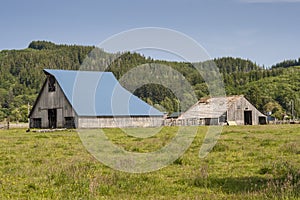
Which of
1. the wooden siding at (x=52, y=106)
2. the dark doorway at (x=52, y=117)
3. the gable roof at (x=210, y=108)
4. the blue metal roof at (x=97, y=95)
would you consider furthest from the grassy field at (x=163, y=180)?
the gable roof at (x=210, y=108)

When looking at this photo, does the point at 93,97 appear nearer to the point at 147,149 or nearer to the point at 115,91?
the point at 115,91

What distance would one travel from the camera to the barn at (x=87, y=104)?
55.5m

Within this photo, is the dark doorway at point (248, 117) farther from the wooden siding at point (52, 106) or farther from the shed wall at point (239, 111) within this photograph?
the wooden siding at point (52, 106)

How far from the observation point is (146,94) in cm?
7319

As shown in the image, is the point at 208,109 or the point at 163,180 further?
the point at 208,109

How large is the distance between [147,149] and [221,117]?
5755cm

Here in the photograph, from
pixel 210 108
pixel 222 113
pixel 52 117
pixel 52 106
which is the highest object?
pixel 52 106

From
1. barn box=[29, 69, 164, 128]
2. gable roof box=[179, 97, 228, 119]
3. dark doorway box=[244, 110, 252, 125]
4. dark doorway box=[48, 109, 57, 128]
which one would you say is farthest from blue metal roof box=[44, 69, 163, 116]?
dark doorway box=[244, 110, 252, 125]

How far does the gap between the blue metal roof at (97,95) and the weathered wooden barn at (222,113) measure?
14.7 meters

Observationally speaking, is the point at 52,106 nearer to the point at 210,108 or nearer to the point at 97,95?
the point at 97,95

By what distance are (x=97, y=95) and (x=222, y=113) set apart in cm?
2874

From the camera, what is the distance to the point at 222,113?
7688 cm

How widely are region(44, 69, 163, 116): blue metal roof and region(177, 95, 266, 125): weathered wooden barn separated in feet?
48.2

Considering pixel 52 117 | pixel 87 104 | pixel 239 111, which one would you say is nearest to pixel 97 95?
pixel 87 104
